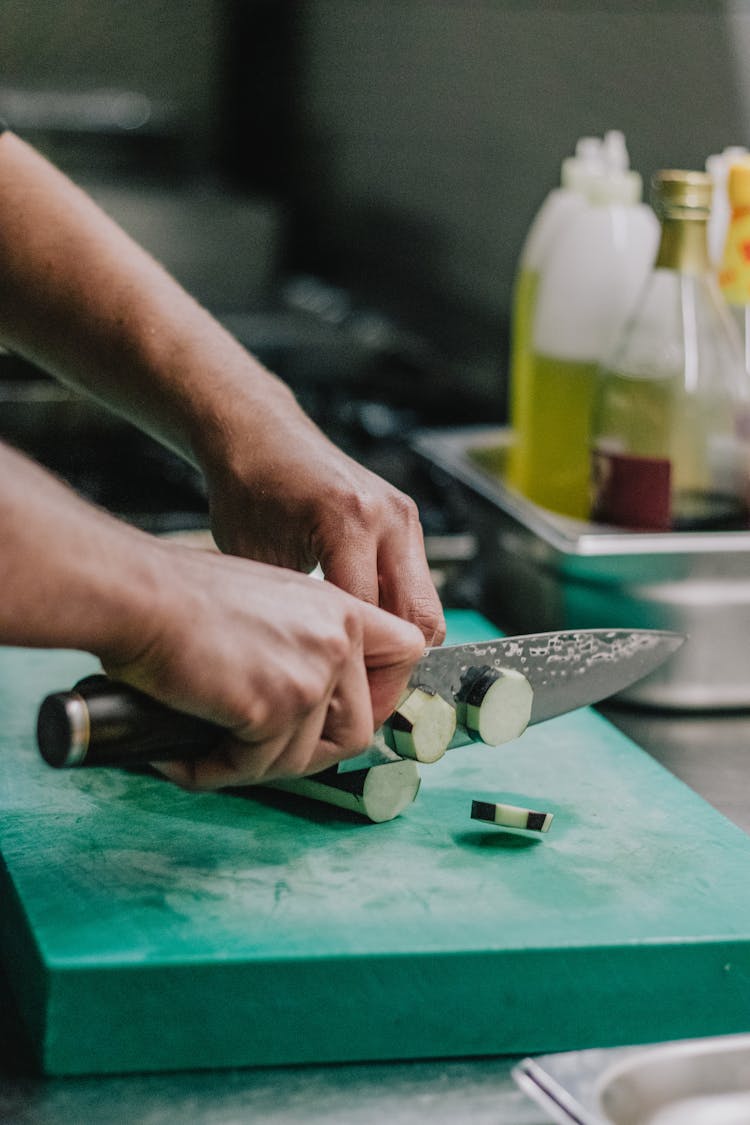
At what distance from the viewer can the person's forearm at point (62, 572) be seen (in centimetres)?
67

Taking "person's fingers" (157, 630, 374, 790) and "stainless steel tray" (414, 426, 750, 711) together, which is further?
"stainless steel tray" (414, 426, 750, 711)

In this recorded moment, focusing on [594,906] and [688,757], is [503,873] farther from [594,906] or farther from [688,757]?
[688,757]

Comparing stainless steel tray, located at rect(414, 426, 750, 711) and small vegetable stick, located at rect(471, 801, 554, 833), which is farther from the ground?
stainless steel tray, located at rect(414, 426, 750, 711)

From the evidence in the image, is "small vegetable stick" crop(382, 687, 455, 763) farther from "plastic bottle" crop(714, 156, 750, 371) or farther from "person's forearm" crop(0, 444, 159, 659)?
"plastic bottle" crop(714, 156, 750, 371)

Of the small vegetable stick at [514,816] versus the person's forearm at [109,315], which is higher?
the person's forearm at [109,315]

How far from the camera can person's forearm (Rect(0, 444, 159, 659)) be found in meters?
0.67

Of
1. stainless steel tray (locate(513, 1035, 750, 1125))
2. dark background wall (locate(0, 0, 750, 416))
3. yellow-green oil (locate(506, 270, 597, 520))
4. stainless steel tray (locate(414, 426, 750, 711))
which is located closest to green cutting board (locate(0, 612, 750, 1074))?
stainless steel tray (locate(513, 1035, 750, 1125))

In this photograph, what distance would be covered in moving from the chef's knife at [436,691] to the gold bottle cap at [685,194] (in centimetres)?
35

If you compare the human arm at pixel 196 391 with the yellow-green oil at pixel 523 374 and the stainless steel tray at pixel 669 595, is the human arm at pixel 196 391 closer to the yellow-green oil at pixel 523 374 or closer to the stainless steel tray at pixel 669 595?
the stainless steel tray at pixel 669 595

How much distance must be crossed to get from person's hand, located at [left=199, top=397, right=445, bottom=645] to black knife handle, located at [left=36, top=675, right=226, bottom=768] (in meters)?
0.23

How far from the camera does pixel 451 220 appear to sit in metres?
2.44

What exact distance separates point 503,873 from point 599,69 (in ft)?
4.73

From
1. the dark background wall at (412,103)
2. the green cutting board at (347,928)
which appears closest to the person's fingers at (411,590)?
the green cutting board at (347,928)

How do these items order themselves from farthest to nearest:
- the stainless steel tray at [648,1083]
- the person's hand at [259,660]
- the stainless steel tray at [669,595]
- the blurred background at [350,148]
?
1. the blurred background at [350,148]
2. the stainless steel tray at [669,595]
3. the person's hand at [259,660]
4. the stainless steel tray at [648,1083]
